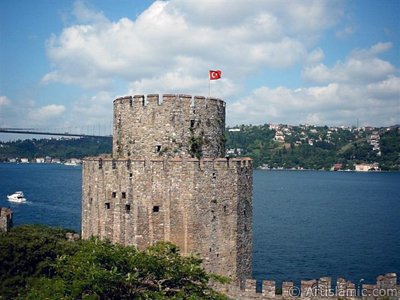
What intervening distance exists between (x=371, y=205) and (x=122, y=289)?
326 ft

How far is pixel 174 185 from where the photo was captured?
15.6m

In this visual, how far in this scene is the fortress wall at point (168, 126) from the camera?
16.1m

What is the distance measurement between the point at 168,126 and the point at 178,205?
2.88 metres

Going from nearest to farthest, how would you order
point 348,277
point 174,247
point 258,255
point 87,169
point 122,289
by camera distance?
point 122,289 → point 174,247 → point 87,169 → point 348,277 → point 258,255

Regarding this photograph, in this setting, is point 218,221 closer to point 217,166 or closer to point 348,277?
point 217,166

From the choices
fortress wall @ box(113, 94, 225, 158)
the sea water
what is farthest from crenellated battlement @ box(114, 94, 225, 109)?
the sea water

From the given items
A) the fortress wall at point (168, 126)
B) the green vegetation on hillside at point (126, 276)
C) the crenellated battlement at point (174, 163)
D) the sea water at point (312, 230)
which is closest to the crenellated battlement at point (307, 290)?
the green vegetation on hillside at point (126, 276)

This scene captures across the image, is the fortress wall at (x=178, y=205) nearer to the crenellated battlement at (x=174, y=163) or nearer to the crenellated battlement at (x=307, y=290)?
the crenellated battlement at (x=174, y=163)

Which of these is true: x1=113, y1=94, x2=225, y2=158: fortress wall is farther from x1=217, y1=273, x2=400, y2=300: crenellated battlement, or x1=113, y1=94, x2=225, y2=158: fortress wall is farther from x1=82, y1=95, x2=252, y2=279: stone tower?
x1=217, y1=273, x2=400, y2=300: crenellated battlement

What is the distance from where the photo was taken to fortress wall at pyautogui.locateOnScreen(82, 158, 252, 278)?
51.2 feet

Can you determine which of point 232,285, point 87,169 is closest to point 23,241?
point 87,169

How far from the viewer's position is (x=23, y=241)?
64.3ft

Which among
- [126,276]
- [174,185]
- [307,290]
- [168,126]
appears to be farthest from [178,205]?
[307,290]

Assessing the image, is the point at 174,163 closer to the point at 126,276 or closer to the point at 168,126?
the point at 168,126
